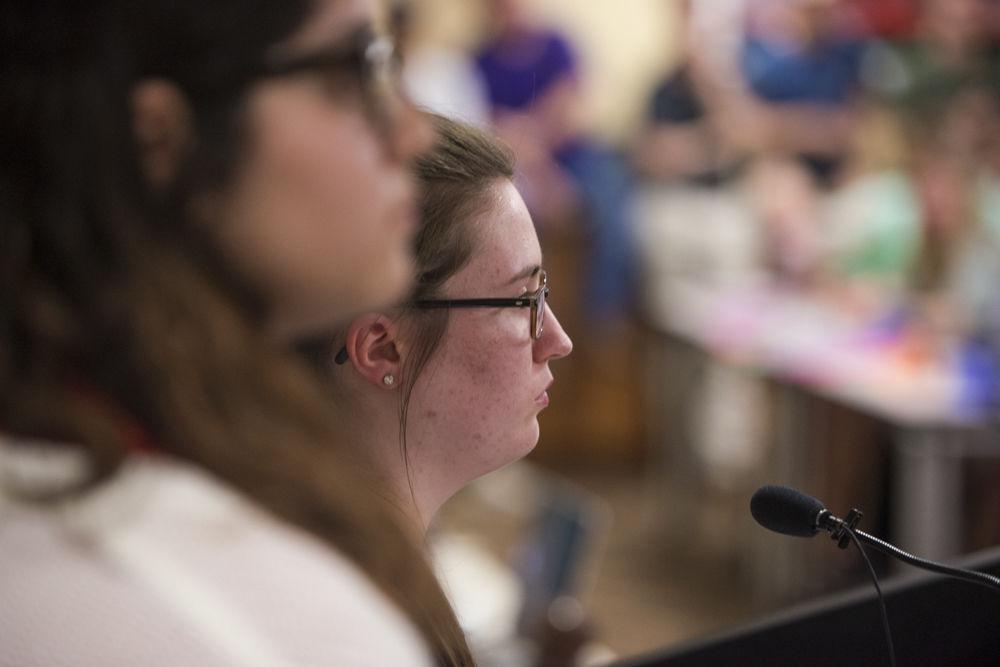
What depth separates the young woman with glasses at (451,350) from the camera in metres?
1.26

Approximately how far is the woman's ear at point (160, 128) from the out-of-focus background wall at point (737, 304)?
5.98 ft

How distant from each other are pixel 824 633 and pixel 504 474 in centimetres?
418

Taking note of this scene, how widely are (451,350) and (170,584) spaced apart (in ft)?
2.46

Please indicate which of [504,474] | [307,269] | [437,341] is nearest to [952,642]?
[437,341]

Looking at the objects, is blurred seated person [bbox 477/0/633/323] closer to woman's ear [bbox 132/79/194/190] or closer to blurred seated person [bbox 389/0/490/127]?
blurred seated person [bbox 389/0/490/127]

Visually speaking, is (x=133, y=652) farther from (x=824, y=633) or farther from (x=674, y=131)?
(x=674, y=131)

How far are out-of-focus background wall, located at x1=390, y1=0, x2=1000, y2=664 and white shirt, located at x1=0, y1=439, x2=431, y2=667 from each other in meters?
1.80

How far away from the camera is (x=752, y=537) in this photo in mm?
4641

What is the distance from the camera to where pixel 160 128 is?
0.59 meters

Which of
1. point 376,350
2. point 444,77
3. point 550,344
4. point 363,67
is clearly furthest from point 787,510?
point 444,77

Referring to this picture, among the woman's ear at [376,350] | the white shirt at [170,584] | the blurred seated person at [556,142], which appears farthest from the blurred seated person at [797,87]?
the white shirt at [170,584]

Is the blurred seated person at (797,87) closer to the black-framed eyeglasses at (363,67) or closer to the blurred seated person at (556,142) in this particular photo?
the blurred seated person at (556,142)

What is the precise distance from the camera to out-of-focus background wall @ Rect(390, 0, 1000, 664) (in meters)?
3.53

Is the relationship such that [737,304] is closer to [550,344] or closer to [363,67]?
[550,344]
